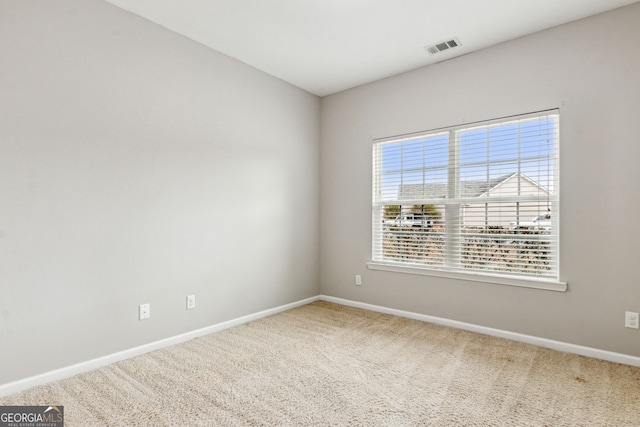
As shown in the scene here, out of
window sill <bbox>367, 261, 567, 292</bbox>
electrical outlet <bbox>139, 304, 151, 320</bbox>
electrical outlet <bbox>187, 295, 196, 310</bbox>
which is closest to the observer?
electrical outlet <bbox>139, 304, 151, 320</bbox>

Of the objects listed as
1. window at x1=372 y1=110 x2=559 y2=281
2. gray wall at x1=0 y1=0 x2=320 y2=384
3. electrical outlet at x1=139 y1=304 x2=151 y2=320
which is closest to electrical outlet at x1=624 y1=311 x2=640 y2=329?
window at x1=372 y1=110 x2=559 y2=281

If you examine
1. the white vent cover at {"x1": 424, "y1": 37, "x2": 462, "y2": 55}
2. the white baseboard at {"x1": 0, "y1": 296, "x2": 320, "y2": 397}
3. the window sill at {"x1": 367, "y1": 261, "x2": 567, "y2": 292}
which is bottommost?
the white baseboard at {"x1": 0, "y1": 296, "x2": 320, "y2": 397}

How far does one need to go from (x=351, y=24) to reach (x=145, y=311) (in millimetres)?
2819

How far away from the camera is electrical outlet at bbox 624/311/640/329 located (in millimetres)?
2463

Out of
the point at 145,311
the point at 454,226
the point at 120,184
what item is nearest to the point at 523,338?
the point at 454,226

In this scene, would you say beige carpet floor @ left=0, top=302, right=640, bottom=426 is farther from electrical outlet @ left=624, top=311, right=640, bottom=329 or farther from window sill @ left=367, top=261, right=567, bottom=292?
window sill @ left=367, top=261, right=567, bottom=292

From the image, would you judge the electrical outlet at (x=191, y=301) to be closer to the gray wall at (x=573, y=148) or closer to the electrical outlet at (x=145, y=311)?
the electrical outlet at (x=145, y=311)

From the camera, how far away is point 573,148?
2.70 metres

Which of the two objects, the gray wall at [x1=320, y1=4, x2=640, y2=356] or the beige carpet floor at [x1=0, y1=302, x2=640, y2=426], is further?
the gray wall at [x1=320, y1=4, x2=640, y2=356]

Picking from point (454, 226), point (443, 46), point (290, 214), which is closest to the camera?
point (443, 46)

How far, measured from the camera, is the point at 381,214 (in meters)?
3.89

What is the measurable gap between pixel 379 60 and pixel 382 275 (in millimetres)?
2258

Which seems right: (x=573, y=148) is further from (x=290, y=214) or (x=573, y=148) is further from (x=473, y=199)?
(x=290, y=214)

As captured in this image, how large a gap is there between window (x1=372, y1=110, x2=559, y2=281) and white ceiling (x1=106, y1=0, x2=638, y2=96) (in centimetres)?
75
